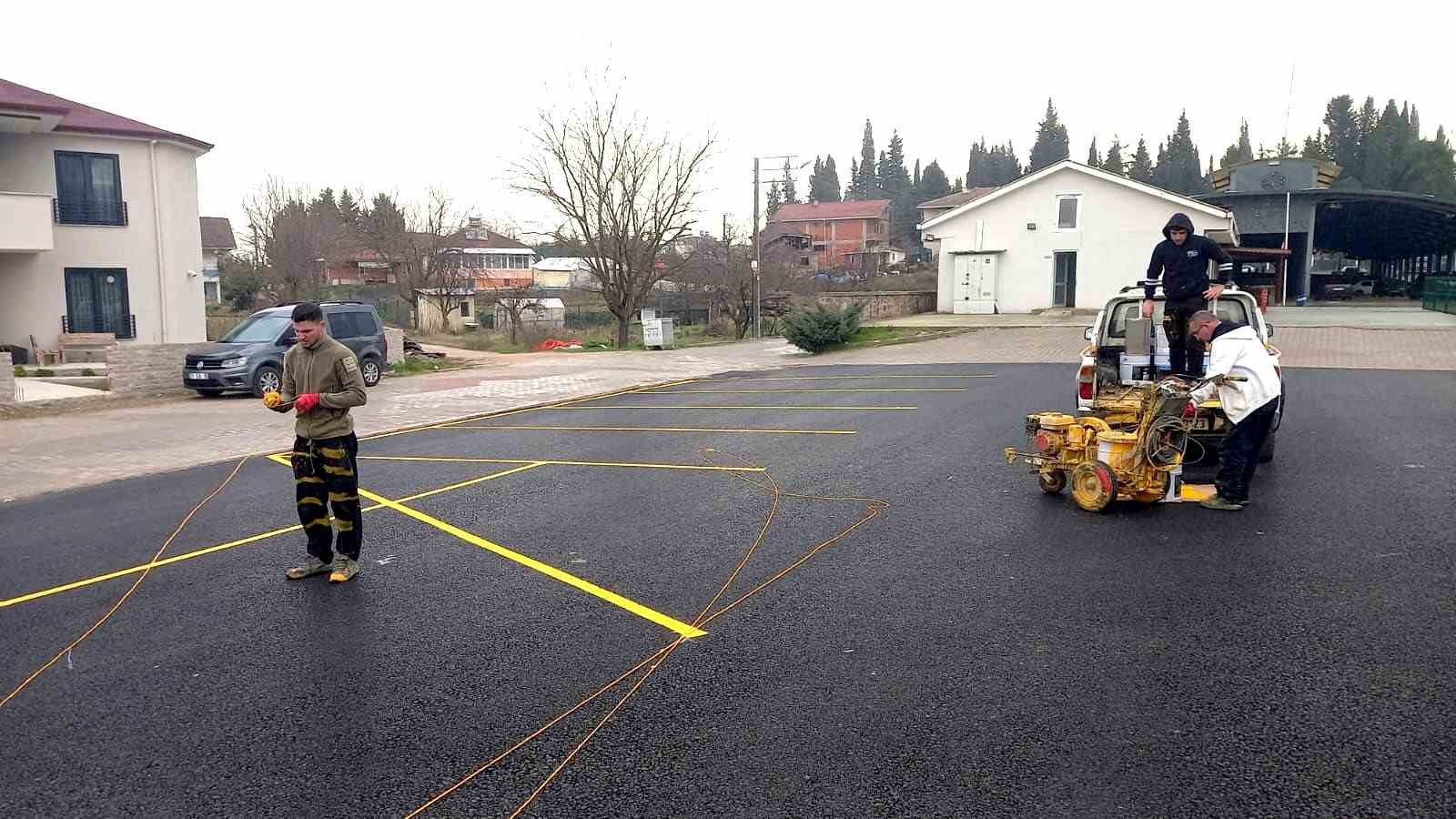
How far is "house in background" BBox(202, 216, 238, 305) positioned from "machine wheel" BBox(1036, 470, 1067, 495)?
185 feet

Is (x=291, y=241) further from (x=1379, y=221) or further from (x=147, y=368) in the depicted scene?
(x=1379, y=221)

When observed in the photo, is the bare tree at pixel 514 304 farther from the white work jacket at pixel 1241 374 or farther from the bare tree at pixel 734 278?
the white work jacket at pixel 1241 374

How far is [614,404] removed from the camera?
54.3ft

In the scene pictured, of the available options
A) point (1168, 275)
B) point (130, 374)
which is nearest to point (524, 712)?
point (1168, 275)

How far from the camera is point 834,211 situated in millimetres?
95438

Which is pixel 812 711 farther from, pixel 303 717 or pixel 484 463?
pixel 484 463

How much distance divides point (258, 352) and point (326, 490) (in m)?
12.8

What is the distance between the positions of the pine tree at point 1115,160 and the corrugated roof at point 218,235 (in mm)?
88289

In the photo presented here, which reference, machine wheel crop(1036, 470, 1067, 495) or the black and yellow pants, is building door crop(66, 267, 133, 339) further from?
machine wheel crop(1036, 470, 1067, 495)

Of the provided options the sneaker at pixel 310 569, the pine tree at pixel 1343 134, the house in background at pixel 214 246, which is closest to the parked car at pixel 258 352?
the sneaker at pixel 310 569

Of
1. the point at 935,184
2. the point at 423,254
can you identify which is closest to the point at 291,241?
the point at 423,254

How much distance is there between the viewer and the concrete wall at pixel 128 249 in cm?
2281

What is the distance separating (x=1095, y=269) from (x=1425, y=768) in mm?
35340

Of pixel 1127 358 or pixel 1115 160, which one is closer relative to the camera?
pixel 1127 358
